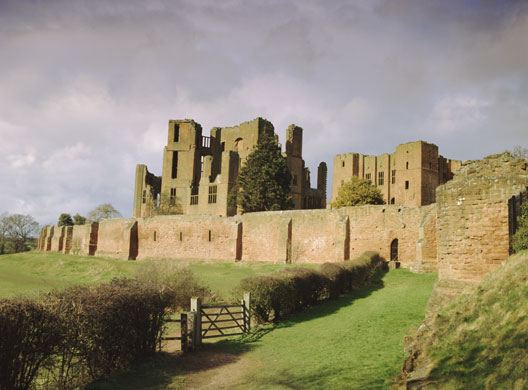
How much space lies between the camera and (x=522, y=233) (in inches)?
362

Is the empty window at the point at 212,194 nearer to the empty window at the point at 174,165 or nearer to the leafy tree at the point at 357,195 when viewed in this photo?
the empty window at the point at 174,165

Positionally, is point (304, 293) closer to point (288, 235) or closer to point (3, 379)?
point (3, 379)

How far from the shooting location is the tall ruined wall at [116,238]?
41.8m

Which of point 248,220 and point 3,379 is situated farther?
point 248,220

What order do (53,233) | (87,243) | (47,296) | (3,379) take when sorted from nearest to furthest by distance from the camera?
(3,379)
(47,296)
(87,243)
(53,233)

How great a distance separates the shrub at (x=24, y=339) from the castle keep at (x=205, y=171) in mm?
41614

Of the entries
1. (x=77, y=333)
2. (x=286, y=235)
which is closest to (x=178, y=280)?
(x=77, y=333)

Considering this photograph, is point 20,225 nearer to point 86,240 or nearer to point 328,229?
point 86,240

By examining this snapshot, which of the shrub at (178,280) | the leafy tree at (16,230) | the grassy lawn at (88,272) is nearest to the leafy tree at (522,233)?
the shrub at (178,280)

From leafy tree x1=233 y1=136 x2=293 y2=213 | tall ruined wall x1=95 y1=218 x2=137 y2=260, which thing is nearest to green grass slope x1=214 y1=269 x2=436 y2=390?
leafy tree x1=233 y1=136 x2=293 y2=213

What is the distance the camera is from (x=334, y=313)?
14242 mm

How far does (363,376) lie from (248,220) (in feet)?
85.0

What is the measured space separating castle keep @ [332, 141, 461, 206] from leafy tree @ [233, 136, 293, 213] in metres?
21.5

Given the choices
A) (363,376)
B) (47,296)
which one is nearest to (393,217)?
(363,376)
